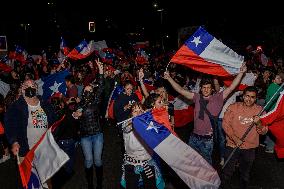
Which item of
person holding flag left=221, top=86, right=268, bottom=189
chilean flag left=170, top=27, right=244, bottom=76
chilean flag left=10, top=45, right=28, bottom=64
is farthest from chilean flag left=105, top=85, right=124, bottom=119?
chilean flag left=10, top=45, right=28, bottom=64

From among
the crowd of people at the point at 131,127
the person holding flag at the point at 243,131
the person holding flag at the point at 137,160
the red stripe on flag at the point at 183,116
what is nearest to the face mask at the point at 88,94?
the crowd of people at the point at 131,127

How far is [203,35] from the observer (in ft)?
23.6

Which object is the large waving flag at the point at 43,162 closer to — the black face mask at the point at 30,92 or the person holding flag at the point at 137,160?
the black face mask at the point at 30,92

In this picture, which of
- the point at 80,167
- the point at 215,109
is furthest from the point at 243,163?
the point at 80,167

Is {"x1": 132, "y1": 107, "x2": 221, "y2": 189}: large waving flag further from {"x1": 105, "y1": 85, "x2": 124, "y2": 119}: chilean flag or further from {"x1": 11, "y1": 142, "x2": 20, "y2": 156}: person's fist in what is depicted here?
{"x1": 105, "y1": 85, "x2": 124, "y2": 119}: chilean flag

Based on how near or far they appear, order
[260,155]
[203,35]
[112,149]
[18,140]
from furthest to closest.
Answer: [112,149]
[260,155]
[203,35]
[18,140]

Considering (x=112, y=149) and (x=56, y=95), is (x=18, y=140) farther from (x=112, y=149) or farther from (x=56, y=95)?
(x=112, y=149)

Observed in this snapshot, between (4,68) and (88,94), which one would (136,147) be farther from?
(4,68)

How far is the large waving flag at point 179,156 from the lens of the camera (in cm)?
511

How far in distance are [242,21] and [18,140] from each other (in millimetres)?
36685

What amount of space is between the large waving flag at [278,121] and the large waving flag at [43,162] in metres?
3.06

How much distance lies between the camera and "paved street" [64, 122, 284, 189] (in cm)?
751

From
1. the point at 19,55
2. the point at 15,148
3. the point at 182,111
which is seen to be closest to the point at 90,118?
the point at 15,148

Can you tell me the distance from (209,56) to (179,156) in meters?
2.43
